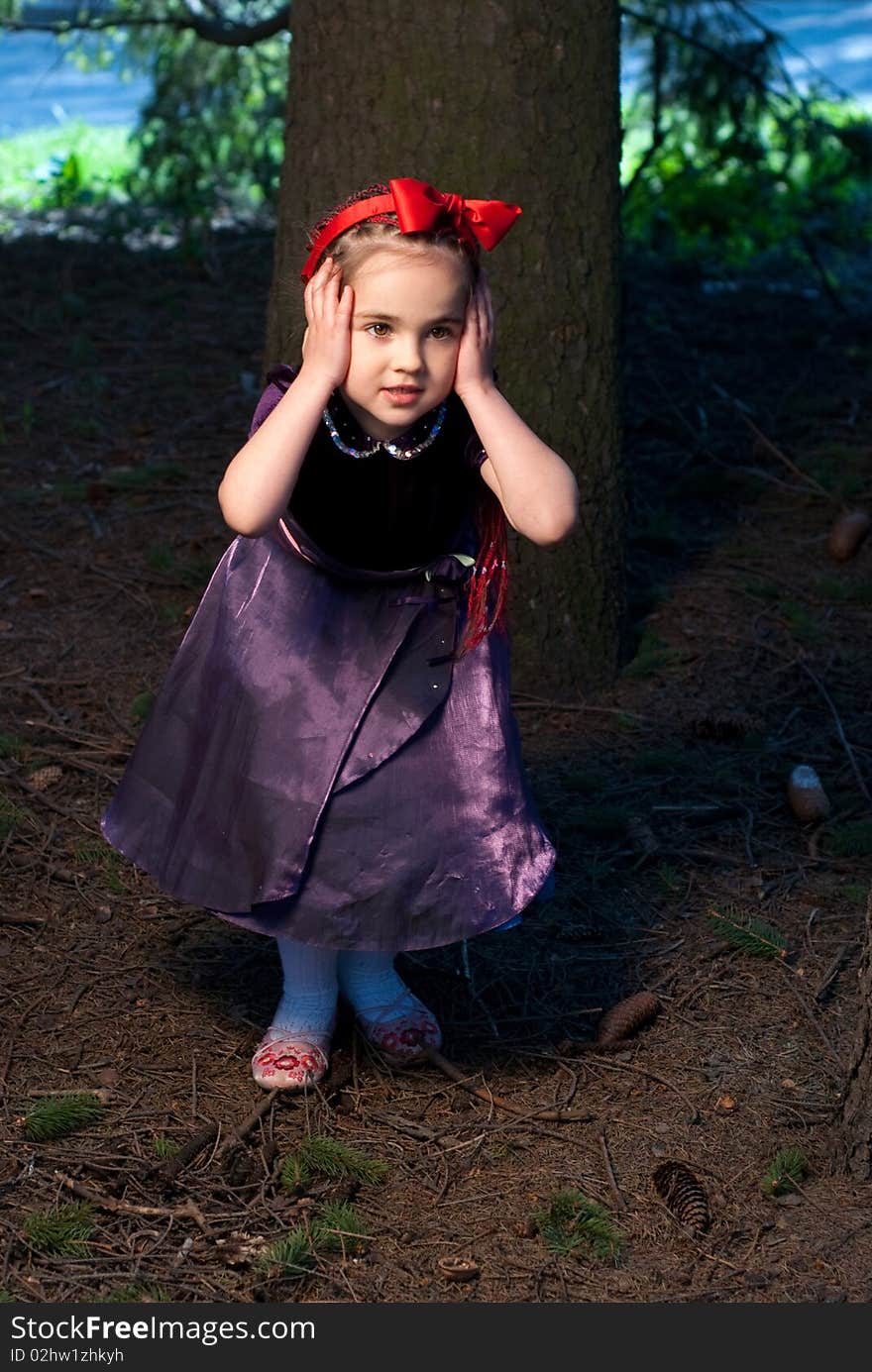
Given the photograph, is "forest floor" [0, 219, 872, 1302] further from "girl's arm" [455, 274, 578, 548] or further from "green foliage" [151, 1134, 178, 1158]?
"girl's arm" [455, 274, 578, 548]

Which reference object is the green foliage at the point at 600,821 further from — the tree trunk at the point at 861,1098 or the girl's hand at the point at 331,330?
the girl's hand at the point at 331,330

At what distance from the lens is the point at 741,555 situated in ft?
16.3

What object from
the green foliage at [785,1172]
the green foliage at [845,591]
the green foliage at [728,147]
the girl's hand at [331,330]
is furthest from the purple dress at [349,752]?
the green foliage at [728,147]

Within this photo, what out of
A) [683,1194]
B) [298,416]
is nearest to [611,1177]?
[683,1194]

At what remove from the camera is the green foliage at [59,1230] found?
7.56 ft

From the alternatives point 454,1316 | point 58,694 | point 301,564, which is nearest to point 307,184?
point 58,694

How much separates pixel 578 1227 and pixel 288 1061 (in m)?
0.62

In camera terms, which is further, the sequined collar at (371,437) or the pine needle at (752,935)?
the pine needle at (752,935)

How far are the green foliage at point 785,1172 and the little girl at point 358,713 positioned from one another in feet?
1.93

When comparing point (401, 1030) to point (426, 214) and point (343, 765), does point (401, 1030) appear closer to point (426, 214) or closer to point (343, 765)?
point (343, 765)

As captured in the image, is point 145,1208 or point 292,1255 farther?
point 145,1208

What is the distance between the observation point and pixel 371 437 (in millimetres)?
2477

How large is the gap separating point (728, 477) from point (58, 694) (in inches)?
97.1

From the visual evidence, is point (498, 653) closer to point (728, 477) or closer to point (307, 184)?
point (307, 184)
